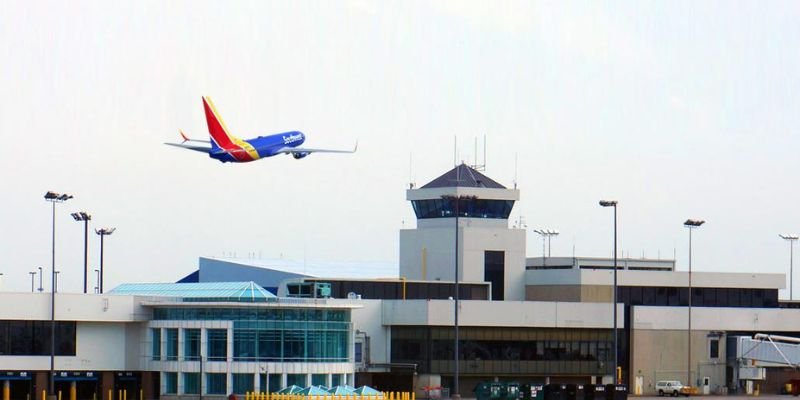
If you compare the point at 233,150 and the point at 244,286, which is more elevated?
the point at 233,150

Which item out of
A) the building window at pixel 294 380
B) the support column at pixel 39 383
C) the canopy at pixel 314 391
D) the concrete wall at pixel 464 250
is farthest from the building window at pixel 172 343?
the concrete wall at pixel 464 250

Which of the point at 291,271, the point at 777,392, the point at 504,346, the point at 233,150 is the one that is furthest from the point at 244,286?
the point at 777,392

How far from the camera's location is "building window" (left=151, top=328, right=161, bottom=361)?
108m

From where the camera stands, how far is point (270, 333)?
10588cm

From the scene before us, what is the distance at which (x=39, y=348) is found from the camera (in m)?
105

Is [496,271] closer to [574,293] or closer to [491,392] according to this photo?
[574,293]

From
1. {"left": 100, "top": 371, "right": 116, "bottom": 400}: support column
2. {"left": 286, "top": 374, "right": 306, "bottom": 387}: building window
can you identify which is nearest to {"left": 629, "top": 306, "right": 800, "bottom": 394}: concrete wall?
{"left": 286, "top": 374, "right": 306, "bottom": 387}: building window

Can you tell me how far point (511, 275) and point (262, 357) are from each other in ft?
100

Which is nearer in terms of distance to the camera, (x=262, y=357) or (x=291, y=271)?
(x=262, y=357)

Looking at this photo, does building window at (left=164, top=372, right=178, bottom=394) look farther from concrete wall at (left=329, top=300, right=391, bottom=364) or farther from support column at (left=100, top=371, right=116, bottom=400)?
concrete wall at (left=329, top=300, right=391, bottom=364)

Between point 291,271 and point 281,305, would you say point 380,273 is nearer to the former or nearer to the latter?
point 291,271

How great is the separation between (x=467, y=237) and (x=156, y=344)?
30.0 meters

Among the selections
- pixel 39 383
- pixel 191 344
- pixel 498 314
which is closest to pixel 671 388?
pixel 498 314

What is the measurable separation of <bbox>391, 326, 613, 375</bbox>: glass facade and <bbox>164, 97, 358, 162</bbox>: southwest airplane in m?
22.4
